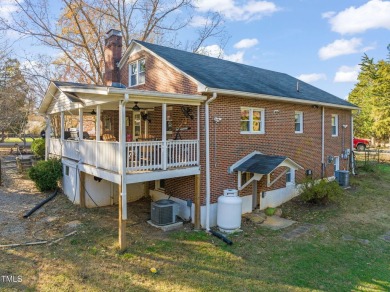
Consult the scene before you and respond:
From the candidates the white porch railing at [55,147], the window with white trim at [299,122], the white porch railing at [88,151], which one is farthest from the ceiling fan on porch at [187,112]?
the white porch railing at [55,147]

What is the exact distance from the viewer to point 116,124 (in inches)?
575

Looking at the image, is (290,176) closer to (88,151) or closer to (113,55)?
(88,151)

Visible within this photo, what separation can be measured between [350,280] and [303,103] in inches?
351

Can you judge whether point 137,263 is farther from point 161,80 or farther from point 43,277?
point 161,80

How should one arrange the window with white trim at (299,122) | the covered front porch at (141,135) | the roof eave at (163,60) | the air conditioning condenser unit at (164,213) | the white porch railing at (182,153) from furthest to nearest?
the window with white trim at (299,122) → the air conditioning condenser unit at (164,213) → the roof eave at (163,60) → the white porch railing at (182,153) → the covered front porch at (141,135)

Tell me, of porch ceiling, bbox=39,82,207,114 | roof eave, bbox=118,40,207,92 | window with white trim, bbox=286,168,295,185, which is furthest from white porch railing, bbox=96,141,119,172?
window with white trim, bbox=286,168,295,185

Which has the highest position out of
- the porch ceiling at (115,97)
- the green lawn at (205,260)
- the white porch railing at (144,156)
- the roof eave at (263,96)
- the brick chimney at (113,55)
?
the brick chimney at (113,55)

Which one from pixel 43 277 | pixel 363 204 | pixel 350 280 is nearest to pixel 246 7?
pixel 363 204

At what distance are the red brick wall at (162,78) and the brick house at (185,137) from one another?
4 centimetres

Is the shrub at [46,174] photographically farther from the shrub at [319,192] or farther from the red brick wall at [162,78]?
the shrub at [319,192]

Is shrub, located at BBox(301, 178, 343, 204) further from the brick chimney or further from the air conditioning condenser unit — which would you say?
the brick chimney

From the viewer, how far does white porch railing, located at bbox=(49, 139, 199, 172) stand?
8.21 metres

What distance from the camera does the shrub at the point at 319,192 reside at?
461 inches

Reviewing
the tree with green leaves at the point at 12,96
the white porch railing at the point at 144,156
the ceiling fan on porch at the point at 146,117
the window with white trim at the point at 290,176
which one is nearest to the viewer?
the white porch railing at the point at 144,156
